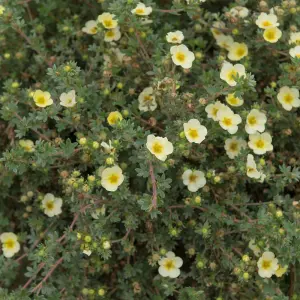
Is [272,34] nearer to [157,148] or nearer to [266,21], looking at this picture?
[266,21]

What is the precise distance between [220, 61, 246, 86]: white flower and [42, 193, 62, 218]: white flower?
124 cm

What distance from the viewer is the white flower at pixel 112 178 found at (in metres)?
2.73

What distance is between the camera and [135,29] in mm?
3146

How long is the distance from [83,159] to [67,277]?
0.75 metres

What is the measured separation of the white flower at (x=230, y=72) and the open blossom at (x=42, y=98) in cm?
99

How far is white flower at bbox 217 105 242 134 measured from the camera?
286cm

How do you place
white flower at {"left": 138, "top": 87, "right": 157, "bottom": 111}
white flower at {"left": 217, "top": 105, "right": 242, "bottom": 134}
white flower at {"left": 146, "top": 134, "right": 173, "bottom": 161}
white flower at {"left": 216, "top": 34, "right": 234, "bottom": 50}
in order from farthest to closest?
1. white flower at {"left": 216, "top": 34, "right": 234, "bottom": 50}
2. white flower at {"left": 138, "top": 87, "right": 157, "bottom": 111}
3. white flower at {"left": 217, "top": 105, "right": 242, "bottom": 134}
4. white flower at {"left": 146, "top": 134, "right": 173, "bottom": 161}

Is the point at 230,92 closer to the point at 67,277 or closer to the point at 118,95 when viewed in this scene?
the point at 118,95

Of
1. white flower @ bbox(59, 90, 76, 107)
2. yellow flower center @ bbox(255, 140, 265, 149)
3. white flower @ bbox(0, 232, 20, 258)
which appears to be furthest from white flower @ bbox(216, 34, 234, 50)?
white flower @ bbox(0, 232, 20, 258)

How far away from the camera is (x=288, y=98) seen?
10.2ft

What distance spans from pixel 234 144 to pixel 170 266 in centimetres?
81

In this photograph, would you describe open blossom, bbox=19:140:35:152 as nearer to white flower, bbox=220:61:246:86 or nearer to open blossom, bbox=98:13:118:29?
open blossom, bbox=98:13:118:29

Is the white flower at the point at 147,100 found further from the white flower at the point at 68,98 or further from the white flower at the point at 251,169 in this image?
the white flower at the point at 251,169

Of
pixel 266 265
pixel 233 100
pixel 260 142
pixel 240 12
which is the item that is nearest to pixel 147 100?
pixel 233 100
